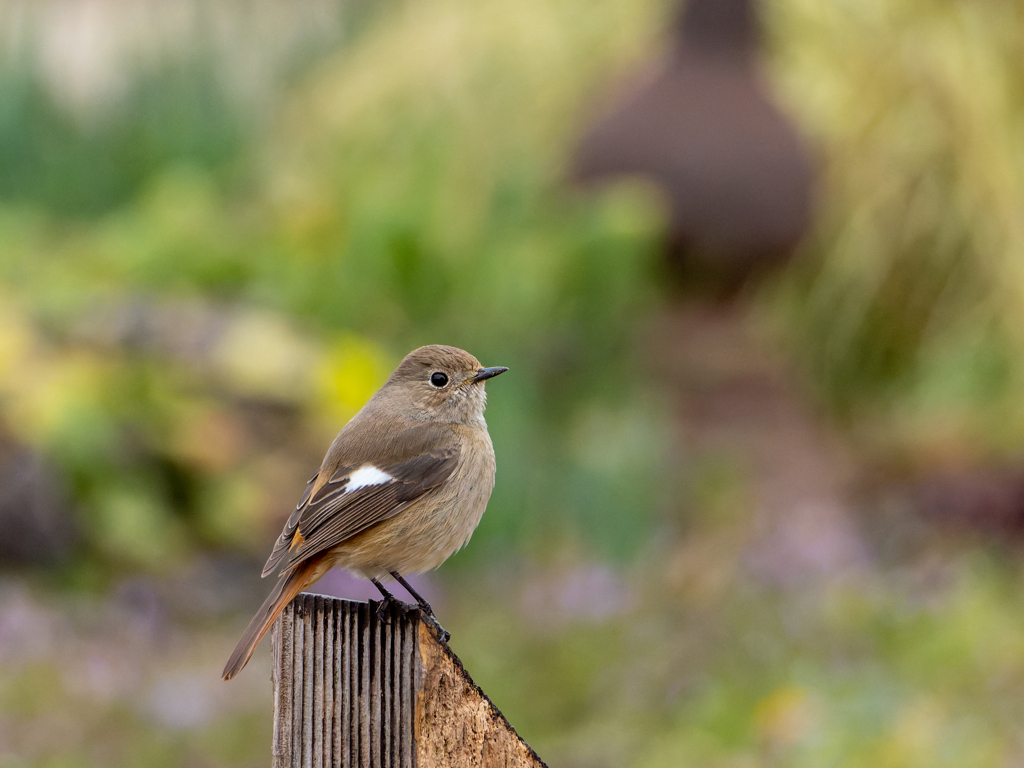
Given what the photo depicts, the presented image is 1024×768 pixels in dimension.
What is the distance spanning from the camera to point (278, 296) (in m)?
5.04

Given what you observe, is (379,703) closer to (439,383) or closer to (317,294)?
(439,383)

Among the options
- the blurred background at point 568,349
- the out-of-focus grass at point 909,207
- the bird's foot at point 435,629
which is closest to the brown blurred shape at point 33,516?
the blurred background at point 568,349

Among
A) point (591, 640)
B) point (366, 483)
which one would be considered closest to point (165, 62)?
point (591, 640)

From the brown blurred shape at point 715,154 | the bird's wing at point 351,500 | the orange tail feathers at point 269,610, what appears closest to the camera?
the orange tail feathers at point 269,610

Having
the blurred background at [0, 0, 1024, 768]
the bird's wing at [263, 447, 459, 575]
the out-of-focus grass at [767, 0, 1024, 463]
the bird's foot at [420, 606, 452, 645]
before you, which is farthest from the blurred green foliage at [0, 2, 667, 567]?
the bird's foot at [420, 606, 452, 645]

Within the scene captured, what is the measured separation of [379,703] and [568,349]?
413 cm

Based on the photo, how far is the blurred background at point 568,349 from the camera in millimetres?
3521

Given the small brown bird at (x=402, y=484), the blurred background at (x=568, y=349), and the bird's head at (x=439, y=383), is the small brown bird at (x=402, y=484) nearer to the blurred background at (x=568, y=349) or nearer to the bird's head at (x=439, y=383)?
the bird's head at (x=439, y=383)

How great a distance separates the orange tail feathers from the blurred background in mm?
1544

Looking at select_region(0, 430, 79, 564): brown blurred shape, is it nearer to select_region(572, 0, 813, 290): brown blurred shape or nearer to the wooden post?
select_region(572, 0, 813, 290): brown blurred shape

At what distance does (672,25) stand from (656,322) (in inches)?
56.5

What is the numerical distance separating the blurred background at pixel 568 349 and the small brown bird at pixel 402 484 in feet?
4.27

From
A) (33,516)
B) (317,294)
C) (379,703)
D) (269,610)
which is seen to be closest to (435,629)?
(379,703)

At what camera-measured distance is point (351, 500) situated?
A: 177cm
